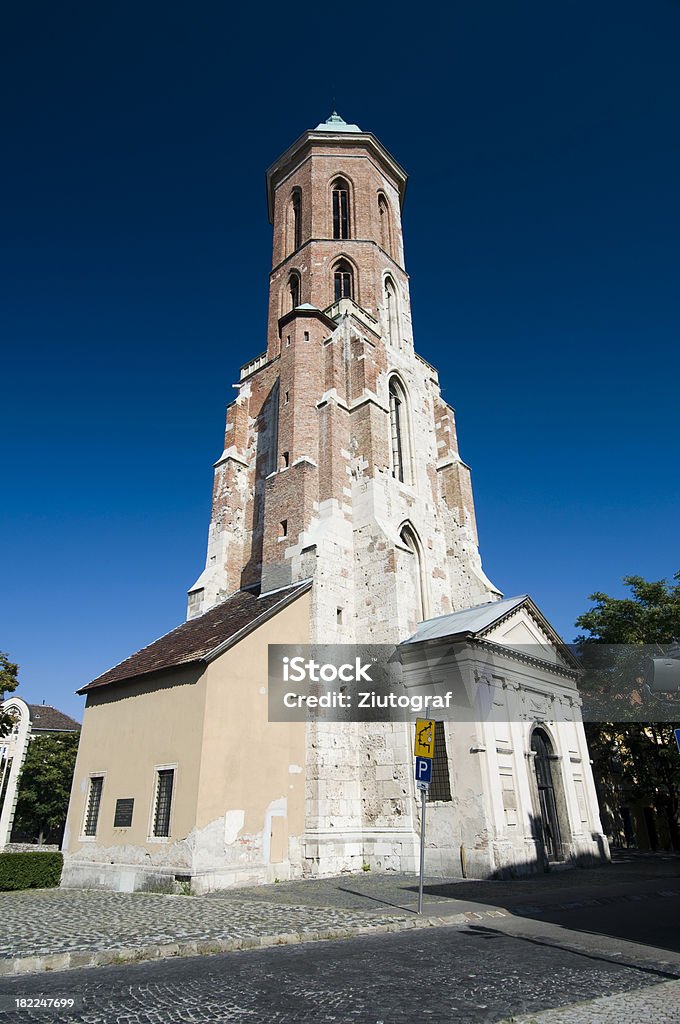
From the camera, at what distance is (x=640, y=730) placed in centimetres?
2797

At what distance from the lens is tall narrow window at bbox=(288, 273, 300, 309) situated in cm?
3103

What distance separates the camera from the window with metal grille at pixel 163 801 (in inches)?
598

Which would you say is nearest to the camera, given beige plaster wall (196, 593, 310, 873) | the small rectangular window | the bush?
beige plaster wall (196, 593, 310, 873)

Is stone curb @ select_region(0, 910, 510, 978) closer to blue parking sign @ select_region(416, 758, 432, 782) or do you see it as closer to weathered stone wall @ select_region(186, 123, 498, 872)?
blue parking sign @ select_region(416, 758, 432, 782)

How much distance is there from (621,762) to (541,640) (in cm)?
1255

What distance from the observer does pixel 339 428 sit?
2295cm

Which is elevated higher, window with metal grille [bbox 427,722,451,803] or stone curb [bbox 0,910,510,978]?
window with metal grille [bbox 427,722,451,803]

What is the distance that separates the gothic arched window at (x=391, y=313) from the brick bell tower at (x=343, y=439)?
0.08 m

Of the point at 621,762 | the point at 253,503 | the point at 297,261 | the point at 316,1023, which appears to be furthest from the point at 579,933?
the point at 297,261

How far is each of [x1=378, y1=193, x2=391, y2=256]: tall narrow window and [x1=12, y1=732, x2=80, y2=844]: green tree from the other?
125 feet

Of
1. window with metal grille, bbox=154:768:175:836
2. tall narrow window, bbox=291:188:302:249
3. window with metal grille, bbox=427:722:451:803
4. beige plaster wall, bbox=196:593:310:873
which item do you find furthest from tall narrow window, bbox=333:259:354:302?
window with metal grille, bbox=154:768:175:836

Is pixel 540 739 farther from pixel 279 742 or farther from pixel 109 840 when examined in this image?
pixel 109 840

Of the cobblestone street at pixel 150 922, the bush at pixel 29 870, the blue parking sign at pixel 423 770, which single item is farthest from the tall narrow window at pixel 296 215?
the cobblestone street at pixel 150 922

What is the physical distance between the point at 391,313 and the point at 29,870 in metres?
26.1
